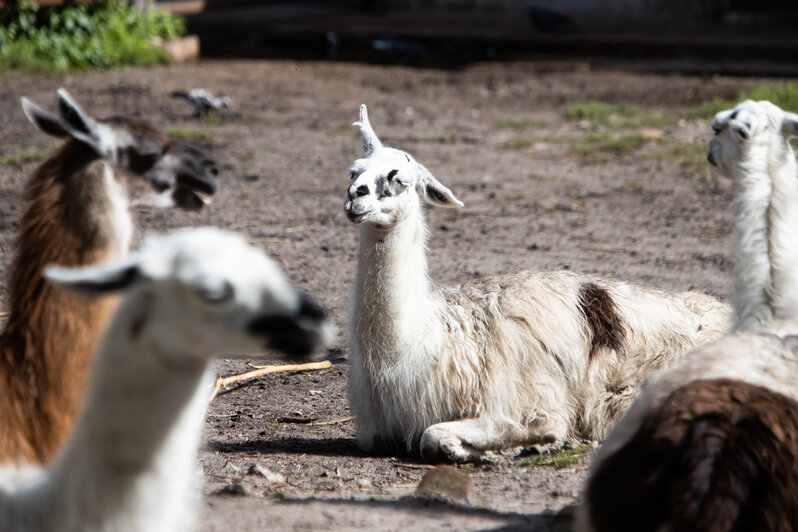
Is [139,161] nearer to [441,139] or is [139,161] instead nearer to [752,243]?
[752,243]

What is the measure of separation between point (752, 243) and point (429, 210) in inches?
182

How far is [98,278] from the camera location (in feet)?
6.70

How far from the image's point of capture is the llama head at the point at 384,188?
167 inches

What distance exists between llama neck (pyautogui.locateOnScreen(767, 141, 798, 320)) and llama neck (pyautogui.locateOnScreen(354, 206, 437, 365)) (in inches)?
57.6

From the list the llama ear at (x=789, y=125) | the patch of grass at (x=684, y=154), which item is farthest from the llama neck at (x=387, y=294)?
the patch of grass at (x=684, y=154)

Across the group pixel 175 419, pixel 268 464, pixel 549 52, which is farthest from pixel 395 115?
pixel 175 419

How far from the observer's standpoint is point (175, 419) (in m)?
2.12

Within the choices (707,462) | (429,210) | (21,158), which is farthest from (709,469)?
(21,158)

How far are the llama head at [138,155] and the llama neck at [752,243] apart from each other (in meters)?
2.02

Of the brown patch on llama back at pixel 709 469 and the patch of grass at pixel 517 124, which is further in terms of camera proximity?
the patch of grass at pixel 517 124

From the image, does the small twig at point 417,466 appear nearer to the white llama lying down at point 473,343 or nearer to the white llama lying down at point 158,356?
A: the white llama lying down at point 473,343

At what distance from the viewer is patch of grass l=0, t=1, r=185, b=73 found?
42.6 feet

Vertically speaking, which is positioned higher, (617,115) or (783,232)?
(783,232)

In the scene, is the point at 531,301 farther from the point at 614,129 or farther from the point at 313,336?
the point at 614,129
